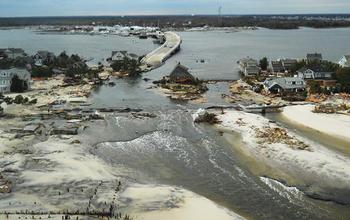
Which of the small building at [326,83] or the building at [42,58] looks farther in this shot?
the building at [42,58]

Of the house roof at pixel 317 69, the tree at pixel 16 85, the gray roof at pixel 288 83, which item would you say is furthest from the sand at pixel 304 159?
the tree at pixel 16 85

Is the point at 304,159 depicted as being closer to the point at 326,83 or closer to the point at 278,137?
the point at 278,137

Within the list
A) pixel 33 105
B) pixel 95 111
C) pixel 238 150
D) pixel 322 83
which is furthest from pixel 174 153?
pixel 322 83

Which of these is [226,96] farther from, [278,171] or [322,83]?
[278,171]

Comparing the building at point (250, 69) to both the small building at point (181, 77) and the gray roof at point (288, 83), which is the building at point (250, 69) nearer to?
the small building at point (181, 77)

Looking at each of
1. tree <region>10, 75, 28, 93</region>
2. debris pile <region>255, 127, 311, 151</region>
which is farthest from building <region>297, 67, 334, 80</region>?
tree <region>10, 75, 28, 93</region>

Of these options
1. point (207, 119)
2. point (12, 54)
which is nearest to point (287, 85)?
point (207, 119)

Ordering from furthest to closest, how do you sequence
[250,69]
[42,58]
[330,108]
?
[42,58]
[250,69]
[330,108]
